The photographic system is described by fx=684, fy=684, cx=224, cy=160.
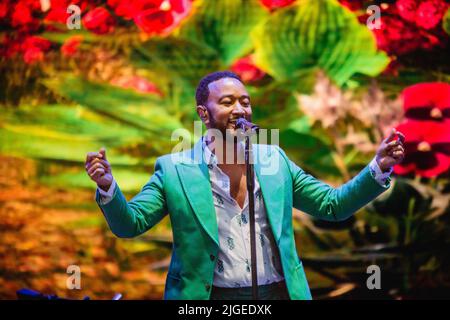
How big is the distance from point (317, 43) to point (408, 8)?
1.92 feet

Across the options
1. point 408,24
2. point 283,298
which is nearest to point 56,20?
point 408,24

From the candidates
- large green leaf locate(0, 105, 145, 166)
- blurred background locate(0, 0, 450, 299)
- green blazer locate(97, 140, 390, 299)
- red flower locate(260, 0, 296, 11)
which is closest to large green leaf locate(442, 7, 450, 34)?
blurred background locate(0, 0, 450, 299)

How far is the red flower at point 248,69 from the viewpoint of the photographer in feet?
13.2

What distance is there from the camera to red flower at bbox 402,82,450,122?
4.06 metres

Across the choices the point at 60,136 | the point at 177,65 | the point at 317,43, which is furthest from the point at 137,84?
the point at 317,43

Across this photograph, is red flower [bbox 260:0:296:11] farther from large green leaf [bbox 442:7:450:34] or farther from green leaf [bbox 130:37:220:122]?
large green leaf [bbox 442:7:450:34]

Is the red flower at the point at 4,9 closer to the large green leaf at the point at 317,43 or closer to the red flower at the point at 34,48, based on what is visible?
the red flower at the point at 34,48

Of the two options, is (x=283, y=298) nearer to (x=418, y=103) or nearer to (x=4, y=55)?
(x=418, y=103)

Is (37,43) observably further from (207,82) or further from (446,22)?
(446,22)

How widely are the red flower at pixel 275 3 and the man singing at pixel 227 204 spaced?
1.60 meters

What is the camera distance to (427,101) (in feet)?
13.4

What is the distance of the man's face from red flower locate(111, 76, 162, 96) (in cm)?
153

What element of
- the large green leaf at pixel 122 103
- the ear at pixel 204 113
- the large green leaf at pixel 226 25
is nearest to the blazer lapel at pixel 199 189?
the ear at pixel 204 113

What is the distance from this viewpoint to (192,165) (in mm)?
2475
